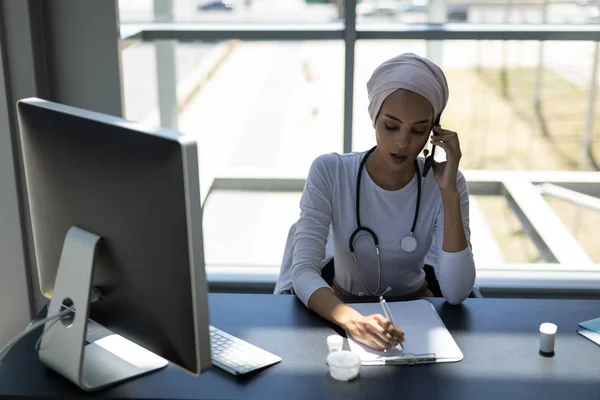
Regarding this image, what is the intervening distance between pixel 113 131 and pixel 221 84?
1730 mm

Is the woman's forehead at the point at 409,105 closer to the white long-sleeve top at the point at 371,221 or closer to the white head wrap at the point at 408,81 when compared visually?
the white head wrap at the point at 408,81

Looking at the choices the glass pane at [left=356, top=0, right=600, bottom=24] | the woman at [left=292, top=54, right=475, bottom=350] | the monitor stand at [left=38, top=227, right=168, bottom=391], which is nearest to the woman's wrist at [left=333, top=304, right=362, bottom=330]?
the woman at [left=292, top=54, right=475, bottom=350]

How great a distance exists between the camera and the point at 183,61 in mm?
3082

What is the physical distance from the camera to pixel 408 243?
214 cm

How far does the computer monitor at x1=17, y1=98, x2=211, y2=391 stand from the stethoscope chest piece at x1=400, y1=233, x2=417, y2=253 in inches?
32.0

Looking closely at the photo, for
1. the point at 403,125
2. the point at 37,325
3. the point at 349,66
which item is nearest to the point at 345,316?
the point at 403,125

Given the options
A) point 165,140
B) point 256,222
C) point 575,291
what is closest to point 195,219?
point 165,140

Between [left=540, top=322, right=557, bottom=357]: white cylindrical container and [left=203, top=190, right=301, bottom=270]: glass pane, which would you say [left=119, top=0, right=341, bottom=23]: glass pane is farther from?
[left=540, top=322, right=557, bottom=357]: white cylindrical container

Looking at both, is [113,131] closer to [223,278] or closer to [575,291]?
[223,278]

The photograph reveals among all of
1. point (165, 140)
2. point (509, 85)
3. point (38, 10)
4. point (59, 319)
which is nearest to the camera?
point (165, 140)

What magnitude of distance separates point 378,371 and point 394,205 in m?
0.68

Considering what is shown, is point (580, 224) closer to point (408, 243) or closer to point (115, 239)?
point (408, 243)

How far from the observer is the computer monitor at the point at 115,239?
133 centimetres

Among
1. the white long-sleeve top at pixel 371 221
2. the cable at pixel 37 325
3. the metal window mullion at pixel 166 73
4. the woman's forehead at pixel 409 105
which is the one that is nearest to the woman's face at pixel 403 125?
the woman's forehead at pixel 409 105
